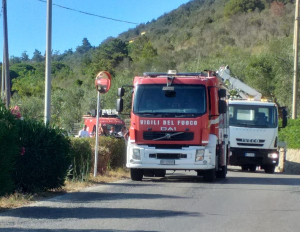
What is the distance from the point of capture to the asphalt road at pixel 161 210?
8461 millimetres

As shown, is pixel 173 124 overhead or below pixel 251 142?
overhead

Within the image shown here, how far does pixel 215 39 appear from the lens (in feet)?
270

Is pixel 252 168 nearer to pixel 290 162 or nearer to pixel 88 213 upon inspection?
pixel 290 162

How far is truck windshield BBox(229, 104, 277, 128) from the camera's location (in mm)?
21359

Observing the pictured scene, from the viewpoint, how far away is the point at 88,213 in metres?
9.46

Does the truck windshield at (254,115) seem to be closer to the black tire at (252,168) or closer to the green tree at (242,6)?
the black tire at (252,168)

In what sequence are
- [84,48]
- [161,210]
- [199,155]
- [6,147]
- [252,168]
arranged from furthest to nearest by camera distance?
[84,48] → [252,168] → [199,155] → [161,210] → [6,147]

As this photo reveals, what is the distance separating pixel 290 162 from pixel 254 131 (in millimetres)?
6298

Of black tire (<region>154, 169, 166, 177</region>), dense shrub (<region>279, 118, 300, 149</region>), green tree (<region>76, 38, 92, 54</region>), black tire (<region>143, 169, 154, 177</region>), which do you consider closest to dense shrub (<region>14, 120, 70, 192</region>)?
black tire (<region>143, 169, 154, 177</region>)

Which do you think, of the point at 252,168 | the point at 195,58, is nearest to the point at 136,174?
the point at 252,168

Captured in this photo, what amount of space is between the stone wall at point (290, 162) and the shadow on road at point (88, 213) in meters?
16.5

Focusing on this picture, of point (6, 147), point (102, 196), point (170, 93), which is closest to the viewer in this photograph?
point (6, 147)

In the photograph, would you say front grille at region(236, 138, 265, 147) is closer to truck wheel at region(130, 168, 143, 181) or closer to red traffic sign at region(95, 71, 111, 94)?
truck wheel at region(130, 168, 143, 181)

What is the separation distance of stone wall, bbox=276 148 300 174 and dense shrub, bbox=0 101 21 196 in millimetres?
17989
